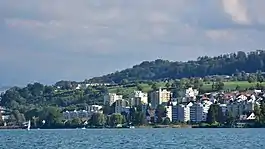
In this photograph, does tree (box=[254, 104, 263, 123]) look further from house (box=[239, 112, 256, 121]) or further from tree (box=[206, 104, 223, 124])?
tree (box=[206, 104, 223, 124])

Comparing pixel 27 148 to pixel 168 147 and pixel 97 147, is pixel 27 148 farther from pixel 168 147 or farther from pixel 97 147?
pixel 168 147

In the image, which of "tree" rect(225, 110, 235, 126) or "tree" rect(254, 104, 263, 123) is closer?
"tree" rect(254, 104, 263, 123)

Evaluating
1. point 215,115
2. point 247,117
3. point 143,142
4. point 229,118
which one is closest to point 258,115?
point 215,115

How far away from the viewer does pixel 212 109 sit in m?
178

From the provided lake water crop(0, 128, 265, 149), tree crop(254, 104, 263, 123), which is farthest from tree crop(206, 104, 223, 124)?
lake water crop(0, 128, 265, 149)

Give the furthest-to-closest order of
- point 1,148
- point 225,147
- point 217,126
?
point 217,126, point 1,148, point 225,147

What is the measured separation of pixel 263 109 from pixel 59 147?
9126 cm

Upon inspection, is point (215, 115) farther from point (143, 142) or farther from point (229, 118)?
point (143, 142)

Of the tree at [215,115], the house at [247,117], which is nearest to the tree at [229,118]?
the tree at [215,115]

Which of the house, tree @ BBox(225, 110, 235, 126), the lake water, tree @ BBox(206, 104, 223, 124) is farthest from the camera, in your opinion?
the house

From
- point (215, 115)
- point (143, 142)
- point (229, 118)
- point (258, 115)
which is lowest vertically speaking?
point (143, 142)

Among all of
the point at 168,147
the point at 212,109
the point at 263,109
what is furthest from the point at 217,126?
the point at 168,147

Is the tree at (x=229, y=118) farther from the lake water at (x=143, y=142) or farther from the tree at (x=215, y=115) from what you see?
the lake water at (x=143, y=142)

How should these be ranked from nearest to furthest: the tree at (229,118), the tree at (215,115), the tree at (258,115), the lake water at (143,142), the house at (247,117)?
the lake water at (143,142) < the tree at (258,115) < the tree at (215,115) < the tree at (229,118) < the house at (247,117)
